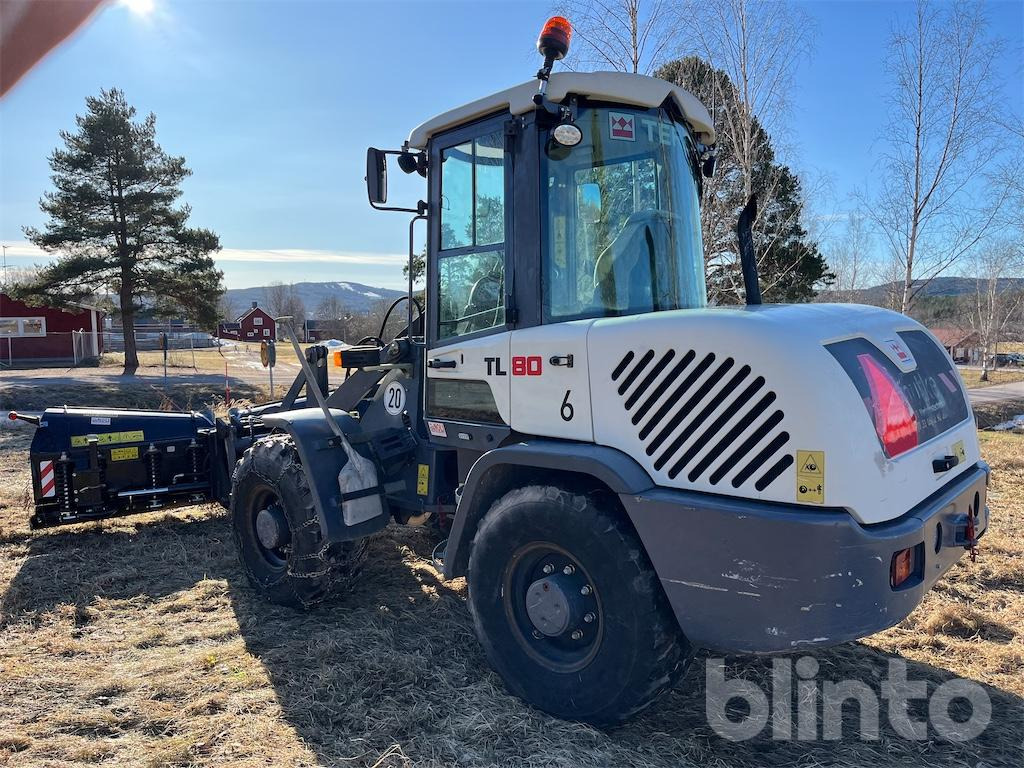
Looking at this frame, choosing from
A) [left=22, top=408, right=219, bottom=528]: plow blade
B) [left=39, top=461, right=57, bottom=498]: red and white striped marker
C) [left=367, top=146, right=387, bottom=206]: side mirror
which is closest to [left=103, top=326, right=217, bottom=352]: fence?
[left=22, top=408, right=219, bottom=528]: plow blade

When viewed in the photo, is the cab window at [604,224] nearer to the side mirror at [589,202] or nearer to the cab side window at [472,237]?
the side mirror at [589,202]

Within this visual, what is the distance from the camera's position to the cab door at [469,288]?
12.0 ft

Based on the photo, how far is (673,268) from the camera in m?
3.61

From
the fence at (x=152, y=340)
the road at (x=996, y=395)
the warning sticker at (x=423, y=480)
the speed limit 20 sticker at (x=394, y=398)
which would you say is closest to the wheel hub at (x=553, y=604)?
the warning sticker at (x=423, y=480)

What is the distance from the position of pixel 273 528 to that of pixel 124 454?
2.31 metres

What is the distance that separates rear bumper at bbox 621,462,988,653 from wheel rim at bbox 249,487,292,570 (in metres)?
2.60

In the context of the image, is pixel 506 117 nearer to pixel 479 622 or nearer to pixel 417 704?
pixel 479 622

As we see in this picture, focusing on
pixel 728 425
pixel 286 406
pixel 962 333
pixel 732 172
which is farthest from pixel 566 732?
pixel 962 333

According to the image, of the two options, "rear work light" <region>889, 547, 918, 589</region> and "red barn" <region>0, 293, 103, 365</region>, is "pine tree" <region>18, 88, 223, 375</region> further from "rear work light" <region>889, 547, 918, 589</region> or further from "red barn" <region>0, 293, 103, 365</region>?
"rear work light" <region>889, 547, 918, 589</region>

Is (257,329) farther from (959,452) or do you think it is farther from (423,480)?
(959,452)

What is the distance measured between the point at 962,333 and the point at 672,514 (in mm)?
63779

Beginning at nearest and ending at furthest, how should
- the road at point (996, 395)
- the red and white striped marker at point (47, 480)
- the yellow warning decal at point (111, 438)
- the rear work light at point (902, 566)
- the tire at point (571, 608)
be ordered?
the rear work light at point (902, 566) → the tire at point (571, 608) → the red and white striped marker at point (47, 480) → the yellow warning decal at point (111, 438) → the road at point (996, 395)

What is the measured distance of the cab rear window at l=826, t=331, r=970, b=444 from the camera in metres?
2.75

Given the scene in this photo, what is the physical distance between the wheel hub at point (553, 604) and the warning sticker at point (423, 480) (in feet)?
3.94
